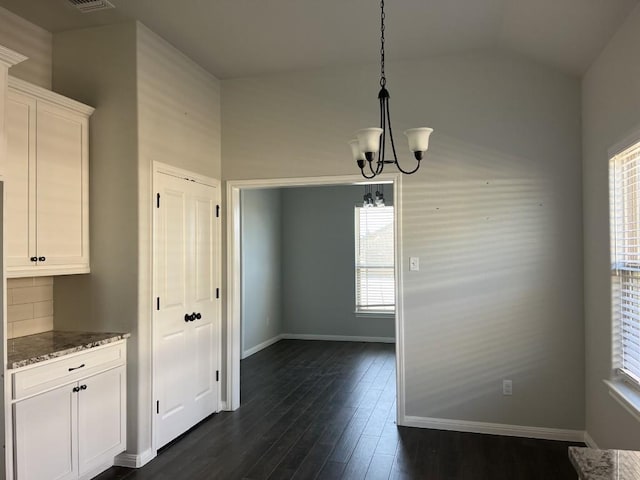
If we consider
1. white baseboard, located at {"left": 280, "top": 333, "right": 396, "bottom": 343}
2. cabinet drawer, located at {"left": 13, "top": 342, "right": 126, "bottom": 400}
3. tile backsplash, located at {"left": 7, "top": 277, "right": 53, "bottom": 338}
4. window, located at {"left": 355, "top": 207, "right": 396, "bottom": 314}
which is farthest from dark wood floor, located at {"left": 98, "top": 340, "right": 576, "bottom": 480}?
window, located at {"left": 355, "top": 207, "right": 396, "bottom": 314}

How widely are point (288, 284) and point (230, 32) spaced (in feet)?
16.5

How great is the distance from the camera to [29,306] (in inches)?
130

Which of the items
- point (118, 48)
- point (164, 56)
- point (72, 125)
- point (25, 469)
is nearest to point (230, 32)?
point (164, 56)

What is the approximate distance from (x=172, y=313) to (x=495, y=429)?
2689 millimetres

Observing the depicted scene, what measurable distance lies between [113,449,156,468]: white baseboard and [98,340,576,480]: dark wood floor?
5 centimetres

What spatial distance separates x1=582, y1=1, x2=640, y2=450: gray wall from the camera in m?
2.70

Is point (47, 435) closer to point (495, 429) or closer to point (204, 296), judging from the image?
point (204, 296)

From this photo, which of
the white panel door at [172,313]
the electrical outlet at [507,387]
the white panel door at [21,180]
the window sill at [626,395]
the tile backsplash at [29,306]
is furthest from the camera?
the electrical outlet at [507,387]

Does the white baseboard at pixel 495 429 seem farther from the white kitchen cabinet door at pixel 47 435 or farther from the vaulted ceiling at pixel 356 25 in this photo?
the vaulted ceiling at pixel 356 25

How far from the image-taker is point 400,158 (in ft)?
13.3

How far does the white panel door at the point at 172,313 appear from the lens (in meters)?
3.55

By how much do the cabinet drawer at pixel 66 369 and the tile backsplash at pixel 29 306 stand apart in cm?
60

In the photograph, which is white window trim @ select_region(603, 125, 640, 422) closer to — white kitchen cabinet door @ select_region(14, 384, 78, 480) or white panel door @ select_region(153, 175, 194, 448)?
white panel door @ select_region(153, 175, 194, 448)

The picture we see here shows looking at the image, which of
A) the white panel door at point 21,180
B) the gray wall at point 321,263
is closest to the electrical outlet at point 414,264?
the white panel door at point 21,180
